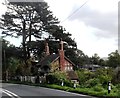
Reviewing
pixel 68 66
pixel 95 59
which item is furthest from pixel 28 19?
pixel 95 59

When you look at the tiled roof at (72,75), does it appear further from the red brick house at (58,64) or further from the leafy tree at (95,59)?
the leafy tree at (95,59)

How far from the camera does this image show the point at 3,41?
8969 cm

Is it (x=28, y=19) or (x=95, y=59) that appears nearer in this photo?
(x=28, y=19)

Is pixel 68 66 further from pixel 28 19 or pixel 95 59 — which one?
pixel 95 59

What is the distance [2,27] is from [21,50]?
6846 millimetres

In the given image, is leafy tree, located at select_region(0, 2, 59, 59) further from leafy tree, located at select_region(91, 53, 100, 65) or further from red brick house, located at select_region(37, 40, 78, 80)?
leafy tree, located at select_region(91, 53, 100, 65)

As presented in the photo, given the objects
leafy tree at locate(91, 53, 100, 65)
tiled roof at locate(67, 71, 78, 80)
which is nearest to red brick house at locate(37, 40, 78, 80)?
tiled roof at locate(67, 71, 78, 80)

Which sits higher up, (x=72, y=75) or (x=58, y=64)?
(x=58, y=64)

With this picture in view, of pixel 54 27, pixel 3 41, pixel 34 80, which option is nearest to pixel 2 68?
pixel 3 41

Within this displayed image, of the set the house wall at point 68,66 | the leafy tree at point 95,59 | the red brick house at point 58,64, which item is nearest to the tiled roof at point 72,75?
the red brick house at point 58,64

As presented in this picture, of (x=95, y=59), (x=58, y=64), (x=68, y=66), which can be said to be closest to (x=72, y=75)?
(x=58, y=64)

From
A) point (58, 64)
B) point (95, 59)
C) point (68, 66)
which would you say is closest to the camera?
point (58, 64)

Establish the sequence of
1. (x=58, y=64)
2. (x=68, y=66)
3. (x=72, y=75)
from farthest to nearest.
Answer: (x=68, y=66)
(x=72, y=75)
(x=58, y=64)

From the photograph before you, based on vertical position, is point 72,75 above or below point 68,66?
below
